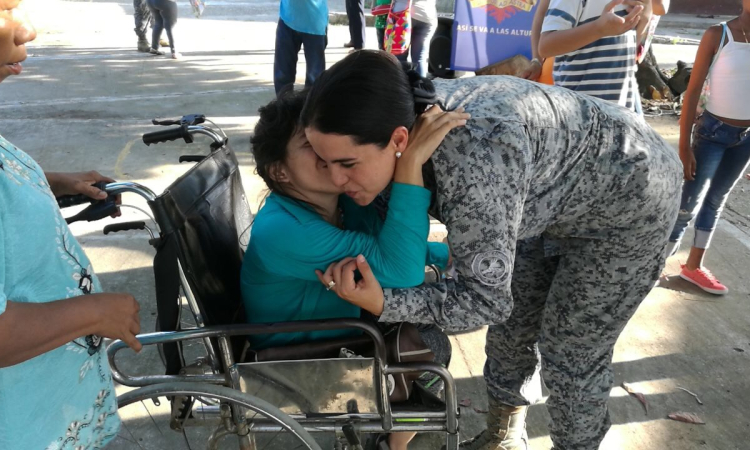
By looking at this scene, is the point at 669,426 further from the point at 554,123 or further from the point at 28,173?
the point at 28,173

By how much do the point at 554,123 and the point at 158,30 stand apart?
7787 mm

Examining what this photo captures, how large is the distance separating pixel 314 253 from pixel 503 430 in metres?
1.07

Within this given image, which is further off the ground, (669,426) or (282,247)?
(282,247)

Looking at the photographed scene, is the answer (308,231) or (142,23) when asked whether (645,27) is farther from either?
(142,23)

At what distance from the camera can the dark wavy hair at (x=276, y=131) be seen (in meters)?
1.50

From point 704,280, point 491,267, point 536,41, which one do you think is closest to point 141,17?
point 536,41

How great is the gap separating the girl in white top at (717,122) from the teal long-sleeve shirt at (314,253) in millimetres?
1938

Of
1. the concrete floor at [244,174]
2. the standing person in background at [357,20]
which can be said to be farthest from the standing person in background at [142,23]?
the standing person in background at [357,20]

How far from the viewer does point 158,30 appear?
7973 millimetres

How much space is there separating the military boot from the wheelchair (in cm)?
49

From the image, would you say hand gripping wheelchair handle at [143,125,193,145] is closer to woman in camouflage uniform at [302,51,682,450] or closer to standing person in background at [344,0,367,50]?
woman in camouflage uniform at [302,51,682,450]

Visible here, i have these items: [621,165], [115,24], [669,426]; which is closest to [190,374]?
[621,165]

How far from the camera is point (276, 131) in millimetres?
1502

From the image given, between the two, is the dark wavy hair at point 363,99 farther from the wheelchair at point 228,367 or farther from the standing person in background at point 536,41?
the standing person in background at point 536,41
